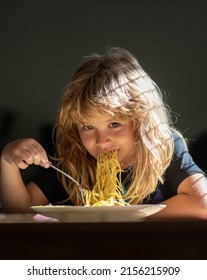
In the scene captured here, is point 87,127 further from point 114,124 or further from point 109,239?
point 109,239

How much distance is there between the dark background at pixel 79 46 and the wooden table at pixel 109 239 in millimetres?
1283

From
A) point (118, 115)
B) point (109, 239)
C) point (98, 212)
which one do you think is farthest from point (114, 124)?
point (109, 239)

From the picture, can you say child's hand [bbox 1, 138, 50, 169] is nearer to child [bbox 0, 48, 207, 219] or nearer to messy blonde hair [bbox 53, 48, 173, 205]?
child [bbox 0, 48, 207, 219]

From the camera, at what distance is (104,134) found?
1727mm

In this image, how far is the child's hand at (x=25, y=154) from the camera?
145 centimetres

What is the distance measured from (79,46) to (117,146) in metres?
0.49

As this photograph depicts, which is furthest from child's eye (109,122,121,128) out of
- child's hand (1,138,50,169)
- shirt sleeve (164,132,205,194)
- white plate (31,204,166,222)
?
white plate (31,204,166,222)

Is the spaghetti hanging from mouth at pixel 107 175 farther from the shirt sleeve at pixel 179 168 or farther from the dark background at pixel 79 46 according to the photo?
the dark background at pixel 79 46

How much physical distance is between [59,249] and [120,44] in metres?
1.41

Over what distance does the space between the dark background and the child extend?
5.5 inches

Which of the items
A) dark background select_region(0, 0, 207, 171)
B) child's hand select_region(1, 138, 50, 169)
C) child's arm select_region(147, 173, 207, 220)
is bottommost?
child's arm select_region(147, 173, 207, 220)

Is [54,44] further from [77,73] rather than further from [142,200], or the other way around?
[142,200]

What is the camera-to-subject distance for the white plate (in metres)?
1.03
